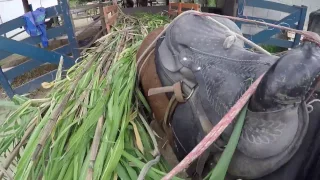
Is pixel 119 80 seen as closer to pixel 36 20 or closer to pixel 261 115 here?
pixel 261 115

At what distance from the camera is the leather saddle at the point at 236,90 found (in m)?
0.66

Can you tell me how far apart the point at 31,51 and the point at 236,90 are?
3246mm

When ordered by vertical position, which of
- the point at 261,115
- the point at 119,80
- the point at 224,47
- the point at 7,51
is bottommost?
the point at 7,51

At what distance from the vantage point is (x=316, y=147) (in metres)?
0.68

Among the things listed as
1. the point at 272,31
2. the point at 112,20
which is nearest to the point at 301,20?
the point at 272,31

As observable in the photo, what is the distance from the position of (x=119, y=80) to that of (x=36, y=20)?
2566mm

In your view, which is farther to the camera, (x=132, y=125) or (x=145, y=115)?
(x=145, y=115)

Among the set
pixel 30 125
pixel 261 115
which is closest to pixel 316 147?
pixel 261 115

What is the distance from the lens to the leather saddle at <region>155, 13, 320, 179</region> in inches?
25.8

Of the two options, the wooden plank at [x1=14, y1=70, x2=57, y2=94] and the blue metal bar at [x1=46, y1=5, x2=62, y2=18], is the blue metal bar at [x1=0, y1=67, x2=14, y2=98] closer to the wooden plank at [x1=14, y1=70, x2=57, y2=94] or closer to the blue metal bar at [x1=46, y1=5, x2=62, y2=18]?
the wooden plank at [x1=14, y1=70, x2=57, y2=94]

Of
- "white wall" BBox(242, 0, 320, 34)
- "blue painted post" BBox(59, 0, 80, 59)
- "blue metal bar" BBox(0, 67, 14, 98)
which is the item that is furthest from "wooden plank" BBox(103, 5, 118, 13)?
"white wall" BBox(242, 0, 320, 34)

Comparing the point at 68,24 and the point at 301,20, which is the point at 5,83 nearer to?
the point at 68,24

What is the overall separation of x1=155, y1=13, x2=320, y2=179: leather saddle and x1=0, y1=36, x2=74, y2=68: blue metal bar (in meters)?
2.72

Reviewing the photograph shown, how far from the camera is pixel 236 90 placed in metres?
0.79
